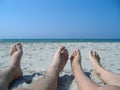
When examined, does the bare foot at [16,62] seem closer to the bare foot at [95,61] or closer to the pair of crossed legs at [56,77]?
the pair of crossed legs at [56,77]

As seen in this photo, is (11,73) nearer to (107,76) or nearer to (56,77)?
(56,77)

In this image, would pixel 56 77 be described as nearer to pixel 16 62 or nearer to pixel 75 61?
pixel 16 62

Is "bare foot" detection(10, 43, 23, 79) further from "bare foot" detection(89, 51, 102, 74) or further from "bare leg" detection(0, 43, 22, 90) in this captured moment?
"bare foot" detection(89, 51, 102, 74)

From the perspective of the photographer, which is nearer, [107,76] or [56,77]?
[56,77]

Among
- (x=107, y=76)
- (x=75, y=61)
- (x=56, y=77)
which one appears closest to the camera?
(x=56, y=77)

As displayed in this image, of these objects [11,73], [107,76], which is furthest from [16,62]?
[107,76]

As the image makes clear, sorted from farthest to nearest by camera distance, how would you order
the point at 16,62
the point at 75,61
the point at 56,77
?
the point at 75,61 → the point at 16,62 → the point at 56,77

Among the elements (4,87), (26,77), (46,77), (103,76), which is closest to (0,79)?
(4,87)

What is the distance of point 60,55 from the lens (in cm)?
302

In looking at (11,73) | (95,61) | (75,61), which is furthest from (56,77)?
(95,61)

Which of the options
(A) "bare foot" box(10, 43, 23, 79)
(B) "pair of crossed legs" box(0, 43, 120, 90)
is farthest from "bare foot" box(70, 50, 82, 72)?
(A) "bare foot" box(10, 43, 23, 79)

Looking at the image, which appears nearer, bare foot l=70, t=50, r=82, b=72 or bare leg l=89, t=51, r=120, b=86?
bare leg l=89, t=51, r=120, b=86

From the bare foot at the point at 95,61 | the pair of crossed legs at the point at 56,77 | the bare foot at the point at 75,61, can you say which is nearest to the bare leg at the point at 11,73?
the pair of crossed legs at the point at 56,77

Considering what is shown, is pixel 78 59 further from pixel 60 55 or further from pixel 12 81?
pixel 12 81
